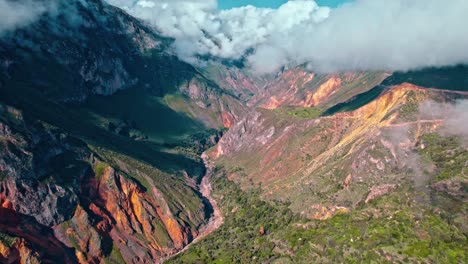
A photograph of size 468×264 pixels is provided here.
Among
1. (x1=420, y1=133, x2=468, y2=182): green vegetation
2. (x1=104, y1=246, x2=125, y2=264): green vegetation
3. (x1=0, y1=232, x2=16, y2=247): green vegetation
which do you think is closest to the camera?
(x1=0, y1=232, x2=16, y2=247): green vegetation

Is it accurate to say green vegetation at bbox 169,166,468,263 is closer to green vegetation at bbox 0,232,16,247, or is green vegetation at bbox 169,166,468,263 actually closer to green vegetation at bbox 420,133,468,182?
green vegetation at bbox 420,133,468,182

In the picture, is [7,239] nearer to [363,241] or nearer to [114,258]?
[114,258]

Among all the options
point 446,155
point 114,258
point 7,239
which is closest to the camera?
point 7,239

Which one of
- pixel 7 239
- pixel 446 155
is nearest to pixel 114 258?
pixel 7 239

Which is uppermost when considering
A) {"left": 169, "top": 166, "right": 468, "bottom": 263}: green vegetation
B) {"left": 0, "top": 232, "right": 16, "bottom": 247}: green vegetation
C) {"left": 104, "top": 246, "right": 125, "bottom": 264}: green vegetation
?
{"left": 0, "top": 232, "right": 16, "bottom": 247}: green vegetation

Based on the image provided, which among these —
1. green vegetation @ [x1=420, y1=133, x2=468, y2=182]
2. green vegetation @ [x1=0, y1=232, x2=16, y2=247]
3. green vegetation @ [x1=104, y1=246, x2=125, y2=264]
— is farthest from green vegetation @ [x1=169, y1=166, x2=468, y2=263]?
green vegetation @ [x1=0, y1=232, x2=16, y2=247]

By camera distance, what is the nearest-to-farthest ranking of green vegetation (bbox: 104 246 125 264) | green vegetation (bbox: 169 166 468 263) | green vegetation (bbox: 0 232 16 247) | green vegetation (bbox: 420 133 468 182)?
1. green vegetation (bbox: 169 166 468 263)
2. green vegetation (bbox: 0 232 16 247)
3. green vegetation (bbox: 420 133 468 182)
4. green vegetation (bbox: 104 246 125 264)

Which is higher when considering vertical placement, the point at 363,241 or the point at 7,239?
the point at 7,239

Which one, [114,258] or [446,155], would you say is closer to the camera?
[446,155]

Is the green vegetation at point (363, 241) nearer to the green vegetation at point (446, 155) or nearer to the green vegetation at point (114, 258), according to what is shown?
the green vegetation at point (446, 155)

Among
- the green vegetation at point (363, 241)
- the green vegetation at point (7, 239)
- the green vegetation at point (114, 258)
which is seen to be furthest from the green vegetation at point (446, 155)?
the green vegetation at point (7, 239)
